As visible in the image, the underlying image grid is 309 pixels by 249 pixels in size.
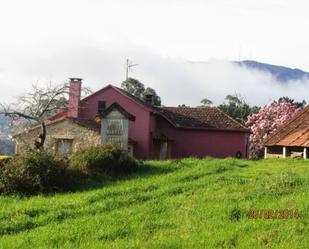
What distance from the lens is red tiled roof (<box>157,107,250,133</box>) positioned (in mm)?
40219

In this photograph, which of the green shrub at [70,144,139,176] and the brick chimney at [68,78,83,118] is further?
the brick chimney at [68,78,83,118]

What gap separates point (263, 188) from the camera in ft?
42.6

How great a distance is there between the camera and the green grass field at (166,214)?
9.09m

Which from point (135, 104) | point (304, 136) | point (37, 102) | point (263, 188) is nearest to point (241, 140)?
point (135, 104)

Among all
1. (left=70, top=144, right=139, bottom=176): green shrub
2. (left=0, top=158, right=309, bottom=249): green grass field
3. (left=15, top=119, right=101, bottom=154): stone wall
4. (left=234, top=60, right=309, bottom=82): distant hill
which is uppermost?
(left=234, top=60, right=309, bottom=82): distant hill

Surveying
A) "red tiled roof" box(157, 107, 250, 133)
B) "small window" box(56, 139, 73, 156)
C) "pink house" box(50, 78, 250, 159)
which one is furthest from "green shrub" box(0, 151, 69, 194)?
"red tiled roof" box(157, 107, 250, 133)

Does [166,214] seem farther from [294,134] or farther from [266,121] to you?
[266,121]

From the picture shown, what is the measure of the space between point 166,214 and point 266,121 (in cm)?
4063

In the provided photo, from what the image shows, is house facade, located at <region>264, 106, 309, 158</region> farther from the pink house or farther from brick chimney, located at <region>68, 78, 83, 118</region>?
brick chimney, located at <region>68, 78, 83, 118</region>

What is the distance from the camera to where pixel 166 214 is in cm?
1120

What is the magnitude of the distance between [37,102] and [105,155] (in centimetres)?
1168

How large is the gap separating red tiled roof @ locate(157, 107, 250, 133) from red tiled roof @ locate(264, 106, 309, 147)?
35.4 feet

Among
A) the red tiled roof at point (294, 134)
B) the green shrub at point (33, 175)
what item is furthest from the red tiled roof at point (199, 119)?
the green shrub at point (33, 175)

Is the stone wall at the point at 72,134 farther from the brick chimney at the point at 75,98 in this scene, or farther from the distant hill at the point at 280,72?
the distant hill at the point at 280,72
